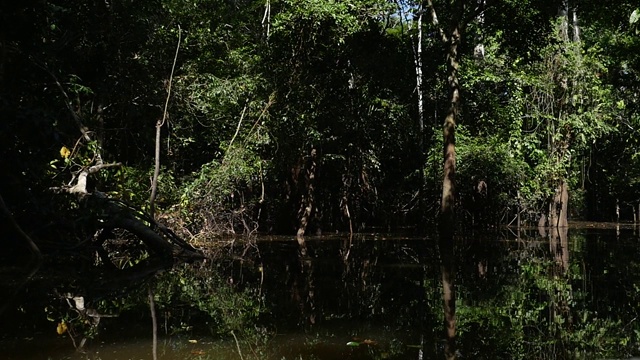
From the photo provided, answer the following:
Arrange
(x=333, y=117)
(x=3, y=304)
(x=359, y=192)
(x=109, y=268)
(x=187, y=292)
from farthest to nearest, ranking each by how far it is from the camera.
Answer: (x=359, y=192) < (x=333, y=117) < (x=109, y=268) < (x=187, y=292) < (x=3, y=304)

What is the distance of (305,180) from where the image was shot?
16453 millimetres

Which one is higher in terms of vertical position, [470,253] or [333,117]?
[333,117]

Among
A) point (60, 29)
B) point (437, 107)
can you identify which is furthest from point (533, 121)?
point (60, 29)

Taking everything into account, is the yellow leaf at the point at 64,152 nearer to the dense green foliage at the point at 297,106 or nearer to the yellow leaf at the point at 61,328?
the dense green foliage at the point at 297,106

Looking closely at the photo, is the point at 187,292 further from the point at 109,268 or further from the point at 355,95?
the point at 355,95

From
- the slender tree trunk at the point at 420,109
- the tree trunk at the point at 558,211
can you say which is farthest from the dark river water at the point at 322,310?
the tree trunk at the point at 558,211

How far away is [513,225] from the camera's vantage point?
22156mm

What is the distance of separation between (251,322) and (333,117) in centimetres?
1085

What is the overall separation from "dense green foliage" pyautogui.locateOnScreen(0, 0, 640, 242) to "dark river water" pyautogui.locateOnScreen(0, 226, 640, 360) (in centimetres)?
303

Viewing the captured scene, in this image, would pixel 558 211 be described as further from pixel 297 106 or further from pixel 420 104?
pixel 297 106

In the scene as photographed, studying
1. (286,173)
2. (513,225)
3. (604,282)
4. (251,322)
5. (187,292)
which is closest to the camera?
(251,322)

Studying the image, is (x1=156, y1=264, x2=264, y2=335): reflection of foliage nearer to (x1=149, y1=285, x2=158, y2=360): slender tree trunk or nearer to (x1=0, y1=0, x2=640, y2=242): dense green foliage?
(x1=149, y1=285, x2=158, y2=360): slender tree trunk

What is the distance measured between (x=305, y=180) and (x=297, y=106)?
2.41 metres

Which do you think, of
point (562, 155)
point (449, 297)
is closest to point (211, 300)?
point (449, 297)
